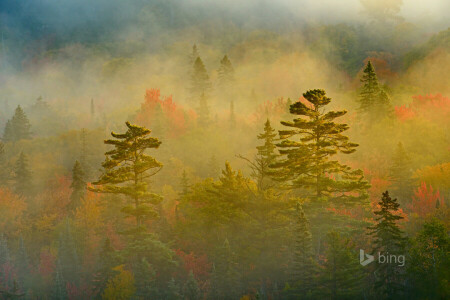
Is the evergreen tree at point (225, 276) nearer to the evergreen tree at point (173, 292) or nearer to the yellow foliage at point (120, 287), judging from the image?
the evergreen tree at point (173, 292)

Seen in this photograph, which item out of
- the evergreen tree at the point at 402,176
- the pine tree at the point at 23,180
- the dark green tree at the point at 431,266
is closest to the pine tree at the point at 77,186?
the pine tree at the point at 23,180

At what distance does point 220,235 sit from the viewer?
38.6m

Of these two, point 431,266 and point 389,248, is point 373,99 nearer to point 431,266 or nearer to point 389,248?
point 389,248

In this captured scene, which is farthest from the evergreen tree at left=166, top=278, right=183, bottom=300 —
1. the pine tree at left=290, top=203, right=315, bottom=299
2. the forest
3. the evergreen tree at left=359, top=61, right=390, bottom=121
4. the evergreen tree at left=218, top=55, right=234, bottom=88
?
the evergreen tree at left=218, top=55, right=234, bottom=88

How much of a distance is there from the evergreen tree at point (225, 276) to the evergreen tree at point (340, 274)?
29.7 feet

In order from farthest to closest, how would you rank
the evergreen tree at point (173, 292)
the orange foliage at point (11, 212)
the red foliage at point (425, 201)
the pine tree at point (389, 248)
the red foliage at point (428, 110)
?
the orange foliage at point (11, 212) < the red foliage at point (428, 110) < the red foliage at point (425, 201) < the evergreen tree at point (173, 292) < the pine tree at point (389, 248)

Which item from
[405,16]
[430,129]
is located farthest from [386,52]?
[430,129]

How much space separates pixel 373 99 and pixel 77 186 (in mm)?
46647

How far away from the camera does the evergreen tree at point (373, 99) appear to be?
60781 millimetres

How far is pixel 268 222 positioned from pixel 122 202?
80.5 ft

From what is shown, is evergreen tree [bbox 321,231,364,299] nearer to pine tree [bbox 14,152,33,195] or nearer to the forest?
the forest

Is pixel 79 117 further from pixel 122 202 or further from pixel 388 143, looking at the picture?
pixel 388 143

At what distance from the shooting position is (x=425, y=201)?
40156mm

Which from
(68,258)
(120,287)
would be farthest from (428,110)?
(68,258)
